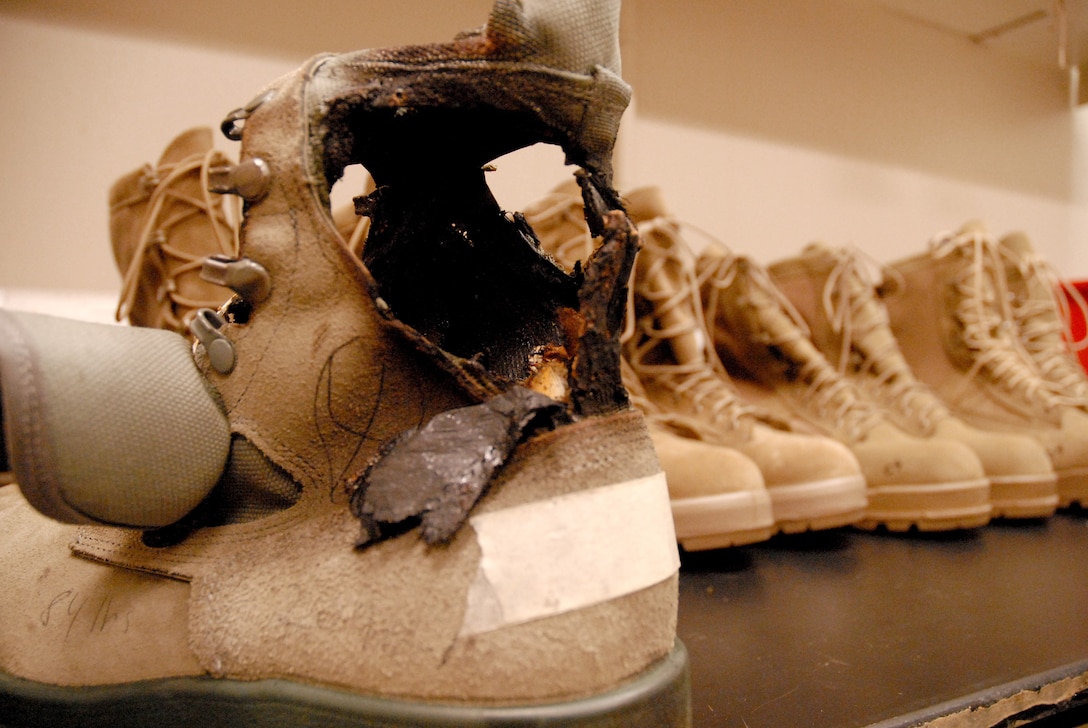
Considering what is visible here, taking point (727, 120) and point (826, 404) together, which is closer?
point (826, 404)

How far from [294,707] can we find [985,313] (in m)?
1.40

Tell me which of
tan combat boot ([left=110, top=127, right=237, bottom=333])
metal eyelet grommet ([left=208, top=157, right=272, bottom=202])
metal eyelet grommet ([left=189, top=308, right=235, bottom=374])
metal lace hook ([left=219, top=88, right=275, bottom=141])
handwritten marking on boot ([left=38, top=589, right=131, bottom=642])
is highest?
metal lace hook ([left=219, top=88, right=275, bottom=141])

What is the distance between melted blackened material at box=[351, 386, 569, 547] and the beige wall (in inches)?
40.4

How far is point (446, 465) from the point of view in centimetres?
34

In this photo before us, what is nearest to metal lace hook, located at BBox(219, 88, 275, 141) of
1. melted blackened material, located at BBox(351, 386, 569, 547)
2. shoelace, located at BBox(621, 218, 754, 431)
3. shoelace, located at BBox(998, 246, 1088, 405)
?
melted blackened material, located at BBox(351, 386, 569, 547)

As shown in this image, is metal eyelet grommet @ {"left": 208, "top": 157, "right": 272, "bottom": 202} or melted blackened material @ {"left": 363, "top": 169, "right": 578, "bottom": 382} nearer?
metal eyelet grommet @ {"left": 208, "top": 157, "right": 272, "bottom": 202}

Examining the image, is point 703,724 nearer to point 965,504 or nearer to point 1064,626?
point 1064,626

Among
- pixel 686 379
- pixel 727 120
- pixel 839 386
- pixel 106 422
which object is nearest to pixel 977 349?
pixel 839 386

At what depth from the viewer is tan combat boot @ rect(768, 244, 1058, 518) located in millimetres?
1145

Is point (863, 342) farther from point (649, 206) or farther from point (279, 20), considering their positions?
point (279, 20)

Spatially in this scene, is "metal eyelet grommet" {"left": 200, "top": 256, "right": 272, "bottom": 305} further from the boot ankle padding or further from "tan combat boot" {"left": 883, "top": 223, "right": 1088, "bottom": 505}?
"tan combat boot" {"left": 883, "top": 223, "right": 1088, "bottom": 505}

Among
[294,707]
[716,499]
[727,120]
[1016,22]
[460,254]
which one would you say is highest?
[1016,22]

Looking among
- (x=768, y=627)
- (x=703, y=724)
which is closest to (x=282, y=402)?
(x=703, y=724)

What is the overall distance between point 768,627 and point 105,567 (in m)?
0.57
